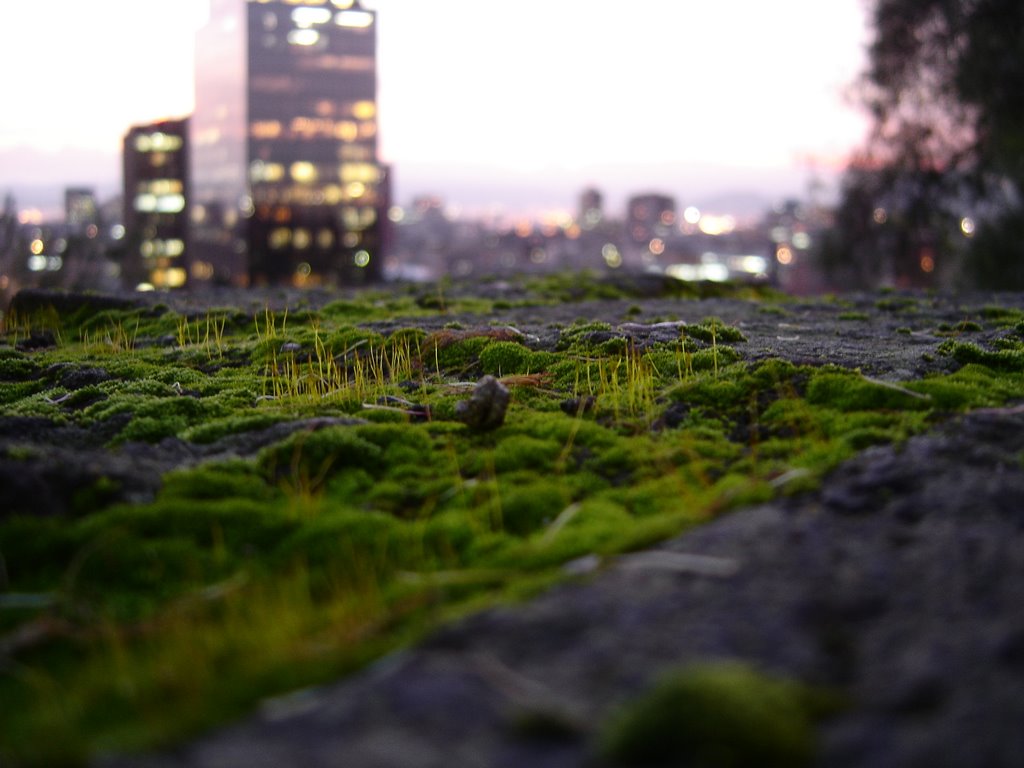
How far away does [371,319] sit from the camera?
15188 mm

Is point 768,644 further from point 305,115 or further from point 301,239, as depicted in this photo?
point 305,115

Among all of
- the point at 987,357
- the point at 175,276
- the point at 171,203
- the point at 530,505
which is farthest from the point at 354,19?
the point at 530,505

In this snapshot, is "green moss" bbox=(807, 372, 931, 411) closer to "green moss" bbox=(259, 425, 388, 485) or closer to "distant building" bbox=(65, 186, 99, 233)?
"green moss" bbox=(259, 425, 388, 485)

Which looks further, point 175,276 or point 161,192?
point 161,192

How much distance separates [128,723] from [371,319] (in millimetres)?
11241

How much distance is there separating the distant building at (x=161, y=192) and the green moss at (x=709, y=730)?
128 meters

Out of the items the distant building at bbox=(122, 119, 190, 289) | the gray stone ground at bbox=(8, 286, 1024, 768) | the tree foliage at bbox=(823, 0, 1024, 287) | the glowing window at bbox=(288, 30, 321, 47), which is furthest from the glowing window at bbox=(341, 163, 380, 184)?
the gray stone ground at bbox=(8, 286, 1024, 768)

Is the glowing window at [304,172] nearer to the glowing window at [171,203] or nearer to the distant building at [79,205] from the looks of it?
the glowing window at [171,203]

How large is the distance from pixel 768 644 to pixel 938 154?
107 ft

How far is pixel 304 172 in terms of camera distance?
6919 inches

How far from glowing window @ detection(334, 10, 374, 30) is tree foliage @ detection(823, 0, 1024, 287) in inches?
5943

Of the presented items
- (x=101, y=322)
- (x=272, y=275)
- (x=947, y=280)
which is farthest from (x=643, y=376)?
(x=272, y=275)

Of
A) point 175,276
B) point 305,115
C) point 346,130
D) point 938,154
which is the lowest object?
point 175,276

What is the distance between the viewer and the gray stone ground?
12.0 ft
